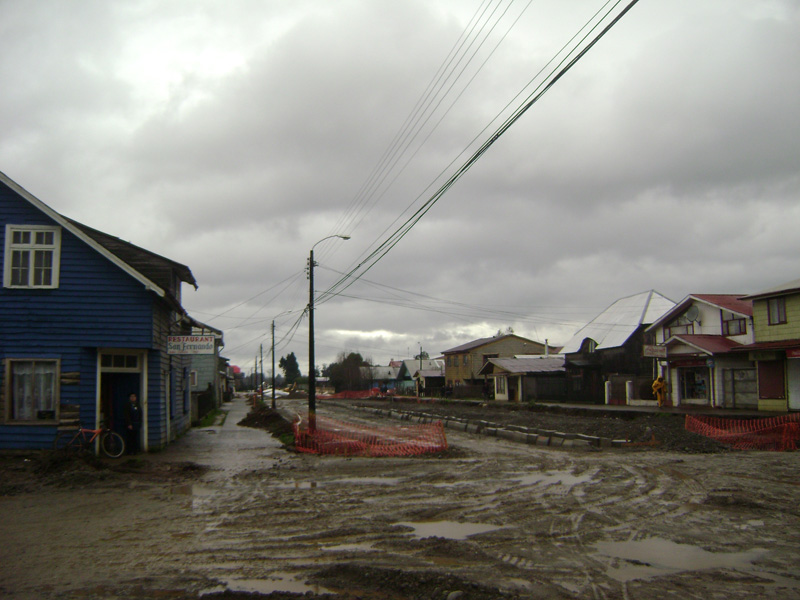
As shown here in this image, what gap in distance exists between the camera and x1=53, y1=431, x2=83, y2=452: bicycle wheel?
53.6ft

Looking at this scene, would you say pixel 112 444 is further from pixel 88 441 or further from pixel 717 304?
pixel 717 304

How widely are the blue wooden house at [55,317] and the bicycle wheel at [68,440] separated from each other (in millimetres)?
188

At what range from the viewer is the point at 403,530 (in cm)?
895

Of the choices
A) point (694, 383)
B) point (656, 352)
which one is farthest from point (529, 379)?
point (694, 383)

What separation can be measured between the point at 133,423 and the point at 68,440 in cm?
169

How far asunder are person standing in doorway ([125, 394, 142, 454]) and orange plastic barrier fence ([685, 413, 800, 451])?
17379mm

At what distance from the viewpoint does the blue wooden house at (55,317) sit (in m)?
16.7

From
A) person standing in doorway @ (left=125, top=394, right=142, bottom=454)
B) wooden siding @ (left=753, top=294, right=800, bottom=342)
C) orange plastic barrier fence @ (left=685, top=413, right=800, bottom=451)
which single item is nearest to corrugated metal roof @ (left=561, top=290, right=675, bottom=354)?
wooden siding @ (left=753, top=294, right=800, bottom=342)

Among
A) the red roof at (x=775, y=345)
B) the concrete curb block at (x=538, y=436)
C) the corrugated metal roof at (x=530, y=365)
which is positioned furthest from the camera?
the corrugated metal roof at (x=530, y=365)

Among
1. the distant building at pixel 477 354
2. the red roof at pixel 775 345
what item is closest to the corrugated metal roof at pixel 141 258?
the red roof at pixel 775 345

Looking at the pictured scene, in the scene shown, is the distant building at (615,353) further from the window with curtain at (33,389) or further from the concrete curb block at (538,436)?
the window with curtain at (33,389)

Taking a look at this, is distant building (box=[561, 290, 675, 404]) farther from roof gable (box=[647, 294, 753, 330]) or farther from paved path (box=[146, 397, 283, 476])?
paved path (box=[146, 397, 283, 476])

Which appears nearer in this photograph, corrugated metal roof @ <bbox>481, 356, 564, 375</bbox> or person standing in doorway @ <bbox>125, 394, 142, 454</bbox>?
person standing in doorway @ <bbox>125, 394, 142, 454</bbox>

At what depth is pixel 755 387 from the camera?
1265 inches
